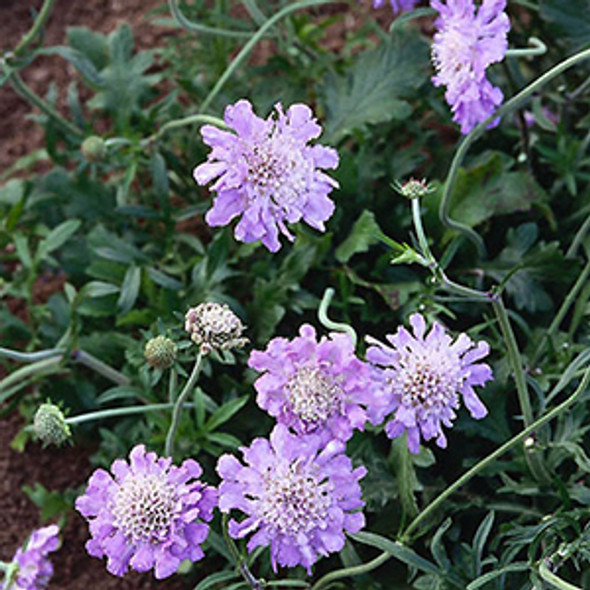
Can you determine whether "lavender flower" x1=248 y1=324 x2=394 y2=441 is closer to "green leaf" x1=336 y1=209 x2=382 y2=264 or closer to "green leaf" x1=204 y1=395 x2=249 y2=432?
"green leaf" x1=204 y1=395 x2=249 y2=432

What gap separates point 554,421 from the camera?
68.1 inches

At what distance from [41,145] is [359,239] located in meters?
1.05

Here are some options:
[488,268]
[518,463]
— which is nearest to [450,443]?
[518,463]

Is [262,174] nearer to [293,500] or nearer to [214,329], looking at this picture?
[214,329]

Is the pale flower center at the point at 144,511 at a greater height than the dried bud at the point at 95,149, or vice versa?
the dried bud at the point at 95,149

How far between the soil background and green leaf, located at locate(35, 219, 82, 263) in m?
0.27

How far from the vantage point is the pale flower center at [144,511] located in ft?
4.11

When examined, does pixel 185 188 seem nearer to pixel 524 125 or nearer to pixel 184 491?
pixel 524 125

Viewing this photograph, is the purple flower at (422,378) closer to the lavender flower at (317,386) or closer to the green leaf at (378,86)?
the lavender flower at (317,386)

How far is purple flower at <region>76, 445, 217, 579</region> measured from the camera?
1255 millimetres

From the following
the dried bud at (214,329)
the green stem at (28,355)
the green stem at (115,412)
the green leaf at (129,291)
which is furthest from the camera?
the green leaf at (129,291)

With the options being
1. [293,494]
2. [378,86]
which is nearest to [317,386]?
[293,494]

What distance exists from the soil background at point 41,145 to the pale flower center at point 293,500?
2.11 ft

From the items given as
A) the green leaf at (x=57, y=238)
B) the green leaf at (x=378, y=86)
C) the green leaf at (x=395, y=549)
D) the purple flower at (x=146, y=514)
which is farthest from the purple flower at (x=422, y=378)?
the green leaf at (x=57, y=238)
